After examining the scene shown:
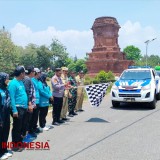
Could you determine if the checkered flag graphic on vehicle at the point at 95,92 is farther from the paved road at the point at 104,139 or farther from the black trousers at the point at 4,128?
the black trousers at the point at 4,128

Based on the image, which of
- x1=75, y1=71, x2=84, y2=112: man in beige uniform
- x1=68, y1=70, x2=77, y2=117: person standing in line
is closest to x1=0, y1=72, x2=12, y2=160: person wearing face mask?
x1=68, y1=70, x2=77, y2=117: person standing in line

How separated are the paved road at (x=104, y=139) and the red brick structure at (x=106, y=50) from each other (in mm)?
32239

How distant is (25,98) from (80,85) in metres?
5.06

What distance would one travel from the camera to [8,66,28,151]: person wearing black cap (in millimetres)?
5215

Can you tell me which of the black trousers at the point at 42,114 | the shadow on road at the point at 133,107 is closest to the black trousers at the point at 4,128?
the black trousers at the point at 42,114

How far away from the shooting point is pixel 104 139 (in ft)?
20.5

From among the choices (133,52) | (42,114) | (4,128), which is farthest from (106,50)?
(133,52)

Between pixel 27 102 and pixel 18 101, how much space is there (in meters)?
0.26

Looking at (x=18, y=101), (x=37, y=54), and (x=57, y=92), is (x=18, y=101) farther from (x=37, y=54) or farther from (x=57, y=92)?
(x=37, y=54)

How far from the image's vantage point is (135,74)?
1196 cm

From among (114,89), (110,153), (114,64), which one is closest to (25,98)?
(110,153)

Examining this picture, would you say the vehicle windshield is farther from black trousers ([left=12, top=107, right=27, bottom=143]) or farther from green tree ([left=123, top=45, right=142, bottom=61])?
green tree ([left=123, top=45, right=142, bottom=61])

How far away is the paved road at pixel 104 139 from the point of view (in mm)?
5098

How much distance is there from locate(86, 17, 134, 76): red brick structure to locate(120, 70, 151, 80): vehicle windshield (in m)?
29.2
